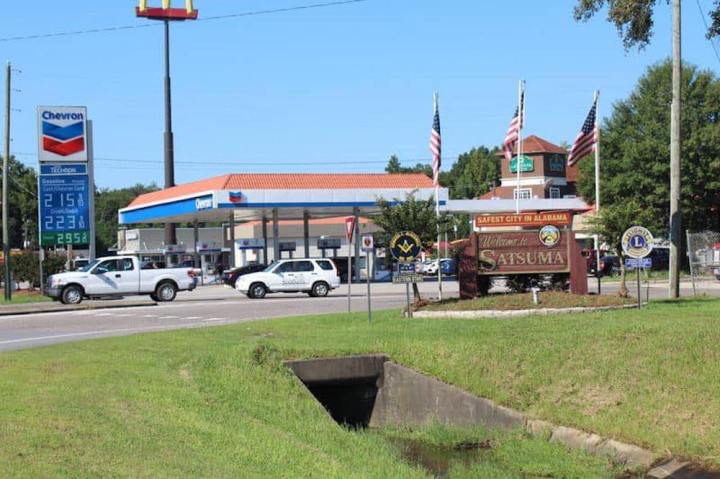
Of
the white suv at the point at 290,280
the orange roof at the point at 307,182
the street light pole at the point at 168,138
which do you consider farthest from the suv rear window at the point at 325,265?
the street light pole at the point at 168,138

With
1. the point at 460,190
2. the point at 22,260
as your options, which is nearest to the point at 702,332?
the point at 22,260

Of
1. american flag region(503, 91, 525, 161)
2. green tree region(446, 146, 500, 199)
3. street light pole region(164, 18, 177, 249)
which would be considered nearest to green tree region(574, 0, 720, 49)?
american flag region(503, 91, 525, 161)

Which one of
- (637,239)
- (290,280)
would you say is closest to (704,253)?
(290,280)

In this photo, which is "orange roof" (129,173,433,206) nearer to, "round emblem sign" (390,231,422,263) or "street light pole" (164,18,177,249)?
"street light pole" (164,18,177,249)

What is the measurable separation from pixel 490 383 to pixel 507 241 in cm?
930

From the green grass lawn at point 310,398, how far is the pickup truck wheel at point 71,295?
56.4ft

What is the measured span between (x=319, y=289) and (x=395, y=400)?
24.1 metres

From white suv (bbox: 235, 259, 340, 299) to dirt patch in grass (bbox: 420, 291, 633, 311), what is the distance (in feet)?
56.7

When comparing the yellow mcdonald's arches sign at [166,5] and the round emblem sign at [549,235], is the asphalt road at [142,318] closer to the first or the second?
the round emblem sign at [549,235]

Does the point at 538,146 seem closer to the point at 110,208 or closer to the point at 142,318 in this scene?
the point at 142,318

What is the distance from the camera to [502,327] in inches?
666

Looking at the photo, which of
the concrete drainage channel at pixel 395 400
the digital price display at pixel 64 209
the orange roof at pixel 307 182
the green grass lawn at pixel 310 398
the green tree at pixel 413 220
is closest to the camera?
the green grass lawn at pixel 310 398

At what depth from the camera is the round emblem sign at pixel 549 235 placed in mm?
22391

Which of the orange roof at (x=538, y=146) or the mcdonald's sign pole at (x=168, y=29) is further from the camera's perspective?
the orange roof at (x=538, y=146)
